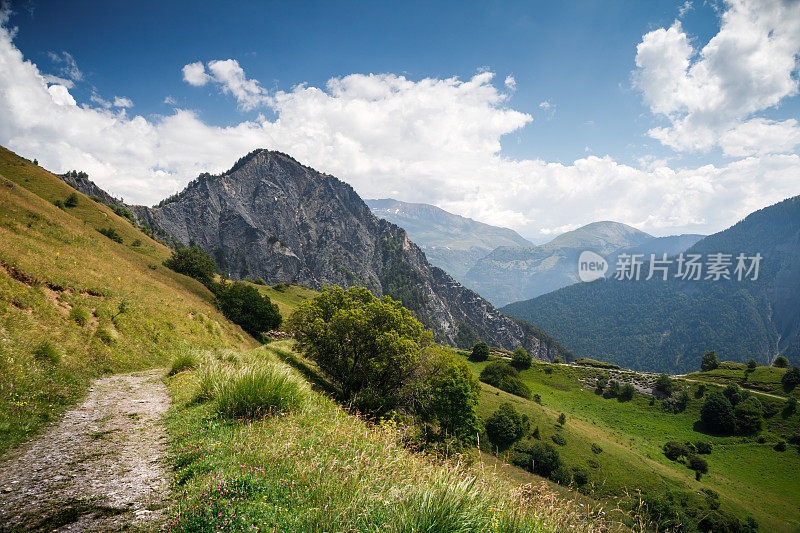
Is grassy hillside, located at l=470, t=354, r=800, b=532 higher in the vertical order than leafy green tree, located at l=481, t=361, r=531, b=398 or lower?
lower

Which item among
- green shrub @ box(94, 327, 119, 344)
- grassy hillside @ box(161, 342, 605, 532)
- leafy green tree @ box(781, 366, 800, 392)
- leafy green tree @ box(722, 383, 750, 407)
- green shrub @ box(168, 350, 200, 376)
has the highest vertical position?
grassy hillside @ box(161, 342, 605, 532)

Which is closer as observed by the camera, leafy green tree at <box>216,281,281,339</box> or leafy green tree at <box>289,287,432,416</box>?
leafy green tree at <box>289,287,432,416</box>

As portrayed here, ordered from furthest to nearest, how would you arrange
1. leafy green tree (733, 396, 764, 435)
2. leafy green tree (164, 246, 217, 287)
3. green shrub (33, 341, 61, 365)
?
leafy green tree (733, 396, 764, 435) → leafy green tree (164, 246, 217, 287) → green shrub (33, 341, 61, 365)

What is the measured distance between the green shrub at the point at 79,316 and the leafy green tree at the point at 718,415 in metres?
124

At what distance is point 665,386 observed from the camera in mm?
98188

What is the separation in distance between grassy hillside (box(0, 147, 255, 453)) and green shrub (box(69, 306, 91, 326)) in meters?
0.04

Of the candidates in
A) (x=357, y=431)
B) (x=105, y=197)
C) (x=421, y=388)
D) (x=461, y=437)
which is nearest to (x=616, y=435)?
(x=461, y=437)

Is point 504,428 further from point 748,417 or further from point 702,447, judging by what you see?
point 748,417

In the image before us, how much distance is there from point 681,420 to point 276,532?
12117cm

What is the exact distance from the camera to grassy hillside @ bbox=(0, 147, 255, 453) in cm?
850

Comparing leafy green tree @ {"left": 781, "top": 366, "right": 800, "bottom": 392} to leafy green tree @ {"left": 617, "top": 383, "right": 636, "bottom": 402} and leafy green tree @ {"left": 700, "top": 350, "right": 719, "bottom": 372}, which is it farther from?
leafy green tree @ {"left": 617, "top": 383, "right": 636, "bottom": 402}

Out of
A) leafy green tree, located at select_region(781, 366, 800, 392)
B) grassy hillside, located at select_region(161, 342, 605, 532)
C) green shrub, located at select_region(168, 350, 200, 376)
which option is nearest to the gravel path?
grassy hillside, located at select_region(161, 342, 605, 532)

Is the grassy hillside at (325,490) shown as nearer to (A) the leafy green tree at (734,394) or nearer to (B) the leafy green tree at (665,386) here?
(A) the leafy green tree at (734,394)

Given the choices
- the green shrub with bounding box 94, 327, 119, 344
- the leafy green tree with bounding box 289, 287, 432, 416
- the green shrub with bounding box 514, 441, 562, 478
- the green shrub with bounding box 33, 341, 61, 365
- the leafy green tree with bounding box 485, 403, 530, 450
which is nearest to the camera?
the green shrub with bounding box 33, 341, 61, 365
